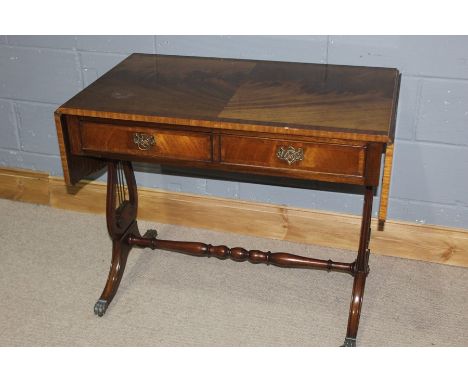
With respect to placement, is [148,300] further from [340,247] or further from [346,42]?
[346,42]

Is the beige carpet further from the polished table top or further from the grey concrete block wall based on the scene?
the polished table top

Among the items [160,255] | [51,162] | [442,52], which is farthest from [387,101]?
[51,162]

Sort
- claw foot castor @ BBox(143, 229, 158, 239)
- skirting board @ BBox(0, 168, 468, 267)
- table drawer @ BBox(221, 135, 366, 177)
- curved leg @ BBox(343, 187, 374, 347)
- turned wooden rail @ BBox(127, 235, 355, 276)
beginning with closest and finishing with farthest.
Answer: table drawer @ BBox(221, 135, 366, 177)
curved leg @ BBox(343, 187, 374, 347)
turned wooden rail @ BBox(127, 235, 355, 276)
skirting board @ BBox(0, 168, 468, 267)
claw foot castor @ BBox(143, 229, 158, 239)

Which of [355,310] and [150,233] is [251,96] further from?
[150,233]

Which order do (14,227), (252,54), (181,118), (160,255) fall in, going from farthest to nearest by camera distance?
(14,227) < (160,255) < (252,54) < (181,118)

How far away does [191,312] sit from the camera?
2.76 metres

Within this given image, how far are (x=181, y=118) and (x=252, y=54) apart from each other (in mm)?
753

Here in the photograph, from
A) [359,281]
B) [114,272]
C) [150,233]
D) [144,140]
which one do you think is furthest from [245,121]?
[150,233]

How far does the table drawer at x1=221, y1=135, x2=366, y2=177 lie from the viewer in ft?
6.97

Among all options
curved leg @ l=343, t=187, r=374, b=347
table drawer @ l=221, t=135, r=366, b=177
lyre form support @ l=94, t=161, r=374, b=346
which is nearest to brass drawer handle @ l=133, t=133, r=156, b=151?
table drawer @ l=221, t=135, r=366, b=177

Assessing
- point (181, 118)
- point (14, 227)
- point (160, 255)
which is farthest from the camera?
point (14, 227)

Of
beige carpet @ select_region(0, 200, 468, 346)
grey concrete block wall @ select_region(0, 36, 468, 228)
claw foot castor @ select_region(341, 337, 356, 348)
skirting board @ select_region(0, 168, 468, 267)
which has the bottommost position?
beige carpet @ select_region(0, 200, 468, 346)

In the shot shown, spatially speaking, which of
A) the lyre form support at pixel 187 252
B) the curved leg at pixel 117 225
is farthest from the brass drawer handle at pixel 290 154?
the curved leg at pixel 117 225

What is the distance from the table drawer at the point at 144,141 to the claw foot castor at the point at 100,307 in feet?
2.36
